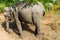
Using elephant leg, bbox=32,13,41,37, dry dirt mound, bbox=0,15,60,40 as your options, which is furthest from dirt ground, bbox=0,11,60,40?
elephant leg, bbox=32,13,41,37

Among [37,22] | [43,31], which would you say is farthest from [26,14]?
[43,31]

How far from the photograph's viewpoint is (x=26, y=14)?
7.94 m

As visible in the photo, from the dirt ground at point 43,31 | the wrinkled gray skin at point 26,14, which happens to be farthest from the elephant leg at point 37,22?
the dirt ground at point 43,31

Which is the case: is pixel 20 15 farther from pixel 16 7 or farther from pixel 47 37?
pixel 47 37

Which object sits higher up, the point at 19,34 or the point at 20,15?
the point at 20,15

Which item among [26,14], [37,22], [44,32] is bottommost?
[44,32]

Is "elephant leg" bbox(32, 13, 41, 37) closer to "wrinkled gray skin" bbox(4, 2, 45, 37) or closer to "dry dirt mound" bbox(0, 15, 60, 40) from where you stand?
"wrinkled gray skin" bbox(4, 2, 45, 37)

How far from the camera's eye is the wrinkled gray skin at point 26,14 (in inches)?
311

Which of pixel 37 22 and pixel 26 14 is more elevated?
pixel 26 14

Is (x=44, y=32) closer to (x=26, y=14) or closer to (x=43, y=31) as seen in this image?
(x=43, y=31)

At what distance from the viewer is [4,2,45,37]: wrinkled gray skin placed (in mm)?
7898

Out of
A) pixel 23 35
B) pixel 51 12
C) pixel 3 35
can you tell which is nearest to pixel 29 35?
pixel 23 35

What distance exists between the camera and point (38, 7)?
796 centimetres

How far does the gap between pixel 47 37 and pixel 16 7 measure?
1.23 m
